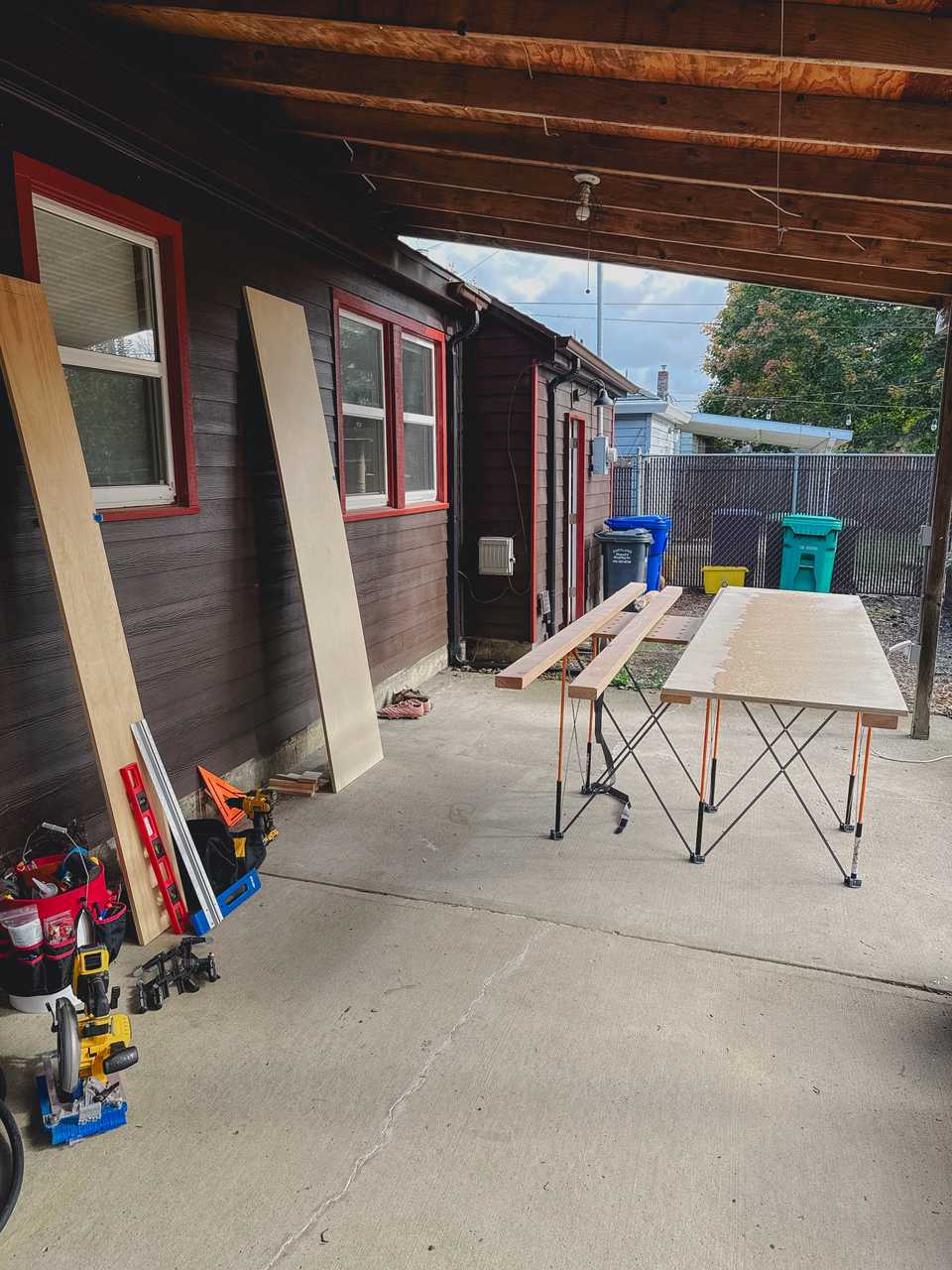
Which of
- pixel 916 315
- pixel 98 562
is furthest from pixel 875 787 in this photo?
pixel 916 315

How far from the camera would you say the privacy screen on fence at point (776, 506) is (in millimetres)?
12328

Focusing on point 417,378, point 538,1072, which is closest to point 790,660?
point 538,1072

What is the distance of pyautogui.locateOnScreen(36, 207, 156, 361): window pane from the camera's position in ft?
10.7

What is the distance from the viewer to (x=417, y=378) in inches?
270

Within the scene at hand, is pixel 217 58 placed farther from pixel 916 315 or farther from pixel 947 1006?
pixel 916 315

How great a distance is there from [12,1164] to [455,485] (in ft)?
19.8

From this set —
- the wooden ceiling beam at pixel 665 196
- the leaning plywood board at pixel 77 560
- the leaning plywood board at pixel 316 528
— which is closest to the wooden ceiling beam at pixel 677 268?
the wooden ceiling beam at pixel 665 196

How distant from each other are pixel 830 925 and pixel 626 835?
107 cm

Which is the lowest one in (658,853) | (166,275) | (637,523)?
(658,853)

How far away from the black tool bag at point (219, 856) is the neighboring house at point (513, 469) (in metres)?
4.47

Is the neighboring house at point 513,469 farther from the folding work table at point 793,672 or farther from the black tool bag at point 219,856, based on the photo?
the black tool bag at point 219,856

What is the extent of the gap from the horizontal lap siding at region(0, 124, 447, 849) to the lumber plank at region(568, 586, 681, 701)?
6.06ft

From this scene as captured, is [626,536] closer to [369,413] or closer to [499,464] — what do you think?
[499,464]

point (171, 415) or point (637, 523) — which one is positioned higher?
point (171, 415)
